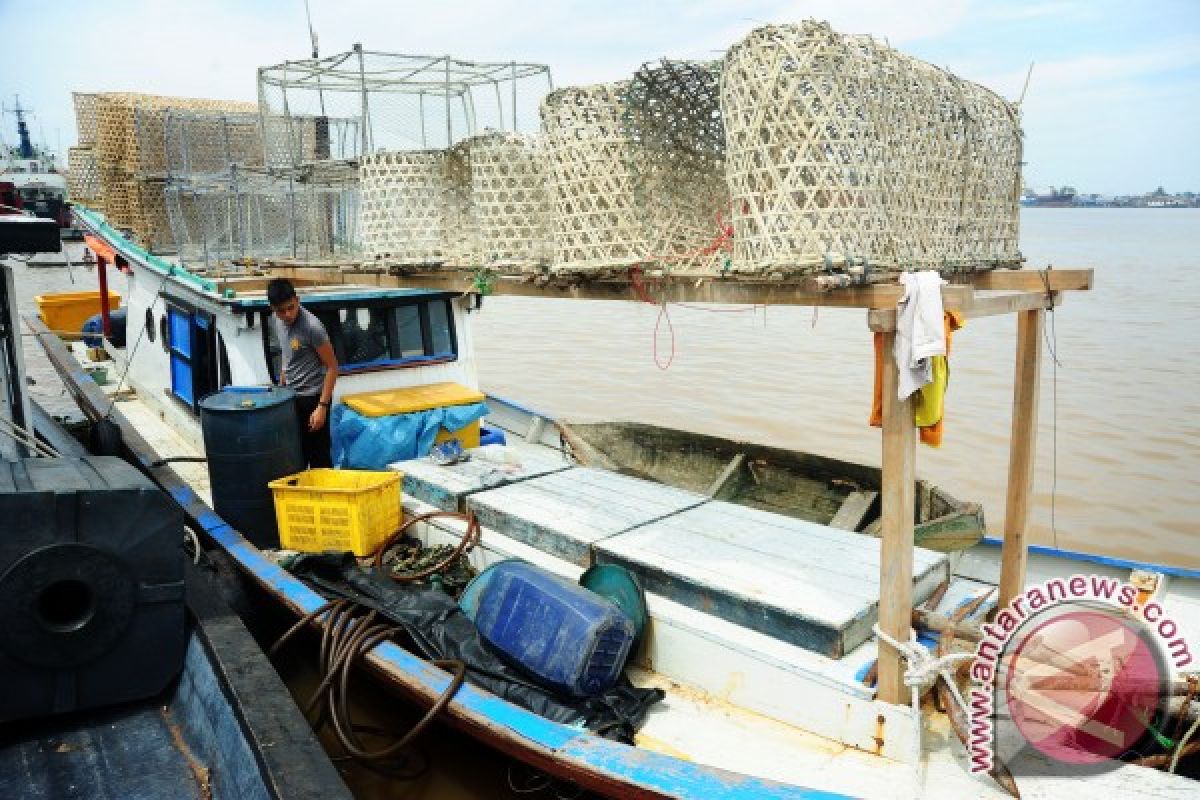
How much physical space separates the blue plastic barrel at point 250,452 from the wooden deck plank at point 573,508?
157 cm

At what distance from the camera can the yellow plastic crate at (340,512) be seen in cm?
543

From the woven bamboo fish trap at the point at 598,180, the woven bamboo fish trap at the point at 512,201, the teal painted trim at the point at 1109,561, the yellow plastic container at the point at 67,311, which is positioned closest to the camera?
the woven bamboo fish trap at the point at 598,180

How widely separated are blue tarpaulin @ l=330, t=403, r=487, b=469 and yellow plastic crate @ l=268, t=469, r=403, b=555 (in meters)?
0.49

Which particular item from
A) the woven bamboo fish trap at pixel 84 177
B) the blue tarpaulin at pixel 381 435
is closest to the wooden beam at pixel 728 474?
the blue tarpaulin at pixel 381 435

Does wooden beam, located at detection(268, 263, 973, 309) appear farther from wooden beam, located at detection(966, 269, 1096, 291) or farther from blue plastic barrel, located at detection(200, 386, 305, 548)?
blue plastic barrel, located at detection(200, 386, 305, 548)

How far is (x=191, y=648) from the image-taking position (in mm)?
3604

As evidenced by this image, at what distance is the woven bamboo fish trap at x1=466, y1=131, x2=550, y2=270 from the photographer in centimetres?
478

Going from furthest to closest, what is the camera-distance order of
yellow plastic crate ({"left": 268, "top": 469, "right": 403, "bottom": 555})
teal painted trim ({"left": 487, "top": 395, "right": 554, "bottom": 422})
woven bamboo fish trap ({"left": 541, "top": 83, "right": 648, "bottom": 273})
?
teal painted trim ({"left": 487, "top": 395, "right": 554, "bottom": 422})
yellow plastic crate ({"left": 268, "top": 469, "right": 403, "bottom": 555})
woven bamboo fish trap ({"left": 541, "top": 83, "right": 648, "bottom": 273})

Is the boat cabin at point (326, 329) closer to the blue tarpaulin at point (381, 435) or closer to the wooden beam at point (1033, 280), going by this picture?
the blue tarpaulin at point (381, 435)

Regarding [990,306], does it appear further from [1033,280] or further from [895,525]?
[895,525]

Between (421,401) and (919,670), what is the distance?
14.9 feet

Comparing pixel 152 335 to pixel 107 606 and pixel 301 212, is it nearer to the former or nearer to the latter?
pixel 301 212

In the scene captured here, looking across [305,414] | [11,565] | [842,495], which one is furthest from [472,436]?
[11,565]

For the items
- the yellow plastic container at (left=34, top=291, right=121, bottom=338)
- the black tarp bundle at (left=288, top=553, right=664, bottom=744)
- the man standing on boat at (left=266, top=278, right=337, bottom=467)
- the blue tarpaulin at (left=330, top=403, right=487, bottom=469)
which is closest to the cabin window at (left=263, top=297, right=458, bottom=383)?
the man standing on boat at (left=266, top=278, right=337, bottom=467)
